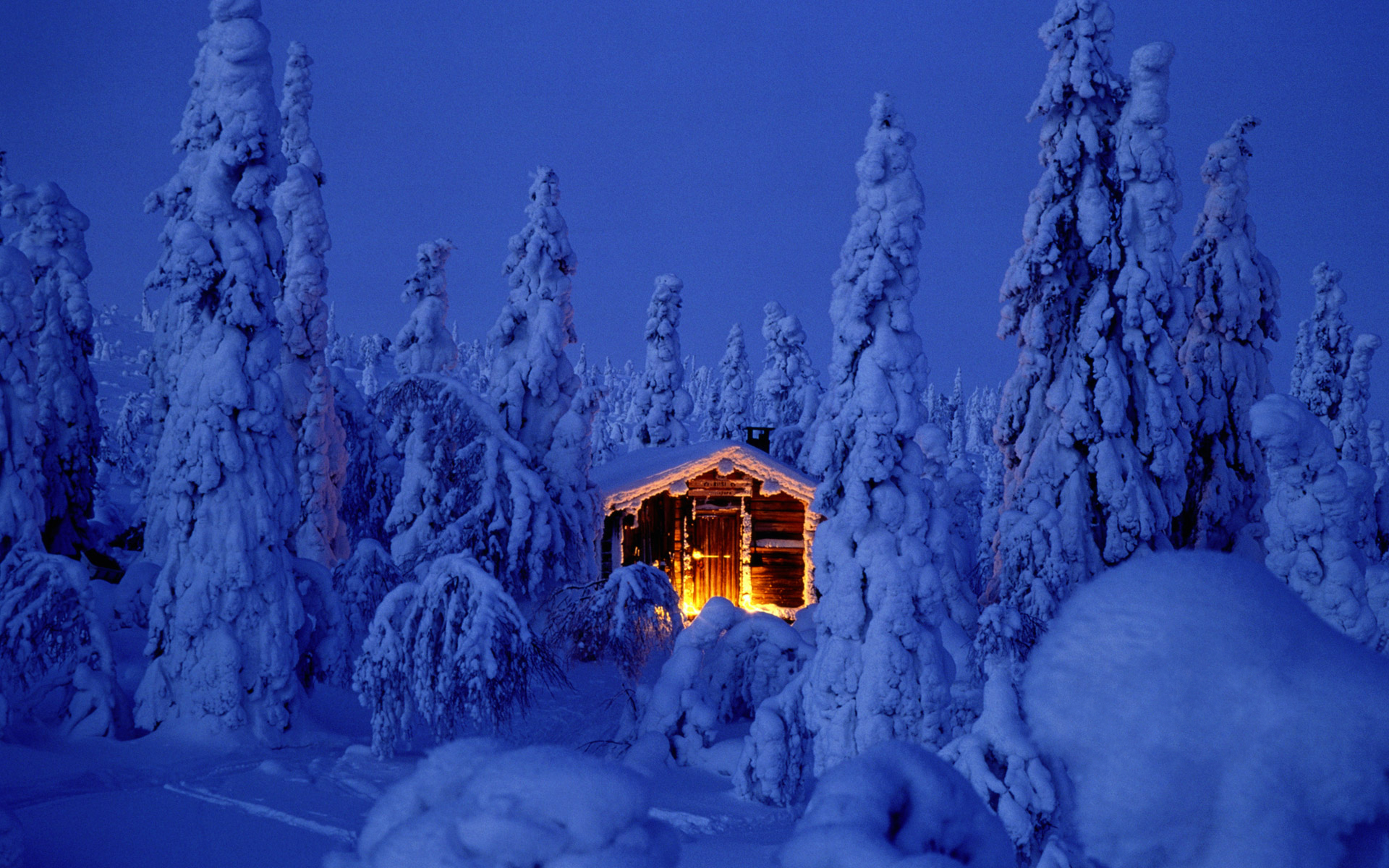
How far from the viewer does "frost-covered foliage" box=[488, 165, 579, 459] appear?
20.1 m

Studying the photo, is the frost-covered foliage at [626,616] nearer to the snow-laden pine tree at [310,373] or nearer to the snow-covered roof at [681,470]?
the snow-covered roof at [681,470]

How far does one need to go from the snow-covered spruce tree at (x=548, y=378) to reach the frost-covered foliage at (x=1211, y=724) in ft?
60.2

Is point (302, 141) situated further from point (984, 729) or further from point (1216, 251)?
point (984, 729)

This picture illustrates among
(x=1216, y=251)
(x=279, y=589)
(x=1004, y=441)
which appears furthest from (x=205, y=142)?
(x=1216, y=251)

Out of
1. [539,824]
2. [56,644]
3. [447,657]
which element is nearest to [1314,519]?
[447,657]

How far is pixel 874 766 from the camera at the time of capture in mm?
1805

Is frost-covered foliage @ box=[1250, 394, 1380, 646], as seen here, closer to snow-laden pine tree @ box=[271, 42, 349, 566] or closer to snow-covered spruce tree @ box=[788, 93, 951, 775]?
snow-covered spruce tree @ box=[788, 93, 951, 775]

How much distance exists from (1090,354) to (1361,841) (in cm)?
1779

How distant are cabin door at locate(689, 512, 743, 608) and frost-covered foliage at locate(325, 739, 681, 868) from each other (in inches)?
1049

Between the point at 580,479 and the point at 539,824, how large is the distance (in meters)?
18.1

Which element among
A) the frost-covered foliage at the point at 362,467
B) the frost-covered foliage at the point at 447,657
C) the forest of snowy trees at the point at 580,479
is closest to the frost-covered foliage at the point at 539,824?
the forest of snowy trees at the point at 580,479

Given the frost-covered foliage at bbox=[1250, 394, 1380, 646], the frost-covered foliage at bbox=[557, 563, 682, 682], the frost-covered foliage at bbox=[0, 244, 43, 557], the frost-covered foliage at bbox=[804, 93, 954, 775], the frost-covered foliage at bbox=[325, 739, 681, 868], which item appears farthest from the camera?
the frost-covered foliage at bbox=[0, 244, 43, 557]

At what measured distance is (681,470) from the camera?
86.5 ft

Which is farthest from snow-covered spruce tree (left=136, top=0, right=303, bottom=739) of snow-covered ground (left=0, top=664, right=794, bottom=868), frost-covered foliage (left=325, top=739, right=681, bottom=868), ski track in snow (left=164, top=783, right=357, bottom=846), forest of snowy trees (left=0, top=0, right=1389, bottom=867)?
frost-covered foliage (left=325, top=739, right=681, bottom=868)
